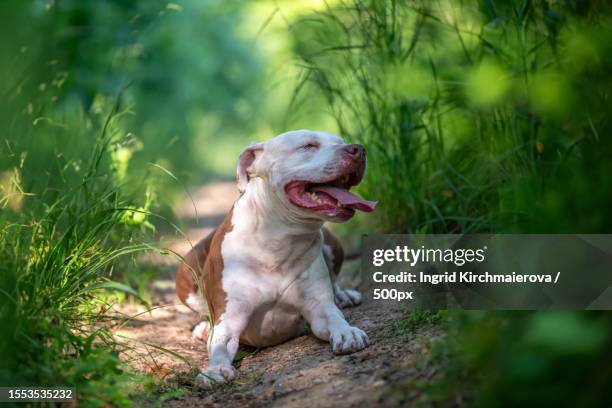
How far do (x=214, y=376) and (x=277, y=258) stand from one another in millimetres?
657

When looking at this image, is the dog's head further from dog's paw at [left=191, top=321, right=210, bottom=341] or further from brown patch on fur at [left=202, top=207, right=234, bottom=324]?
dog's paw at [left=191, top=321, right=210, bottom=341]

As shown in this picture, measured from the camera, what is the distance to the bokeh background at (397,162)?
6.30 ft

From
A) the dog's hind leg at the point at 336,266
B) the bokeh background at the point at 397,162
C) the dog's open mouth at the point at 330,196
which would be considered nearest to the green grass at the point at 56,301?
the bokeh background at the point at 397,162

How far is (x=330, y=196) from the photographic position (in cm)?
318

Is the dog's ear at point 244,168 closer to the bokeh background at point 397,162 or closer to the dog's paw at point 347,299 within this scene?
the bokeh background at point 397,162

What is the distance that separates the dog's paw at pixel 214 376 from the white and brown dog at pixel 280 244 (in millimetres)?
92

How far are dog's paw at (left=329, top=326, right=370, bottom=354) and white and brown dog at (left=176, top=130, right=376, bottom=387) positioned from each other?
0.04 meters

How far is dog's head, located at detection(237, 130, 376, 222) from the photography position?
313cm

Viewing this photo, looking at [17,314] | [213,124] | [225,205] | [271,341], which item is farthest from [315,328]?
[213,124]

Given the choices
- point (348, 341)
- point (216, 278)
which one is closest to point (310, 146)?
point (216, 278)

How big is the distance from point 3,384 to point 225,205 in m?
7.89

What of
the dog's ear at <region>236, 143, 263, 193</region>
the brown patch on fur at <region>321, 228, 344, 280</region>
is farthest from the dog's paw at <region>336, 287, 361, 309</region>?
the dog's ear at <region>236, 143, 263, 193</region>

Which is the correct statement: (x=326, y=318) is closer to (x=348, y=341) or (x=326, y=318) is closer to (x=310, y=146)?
(x=348, y=341)

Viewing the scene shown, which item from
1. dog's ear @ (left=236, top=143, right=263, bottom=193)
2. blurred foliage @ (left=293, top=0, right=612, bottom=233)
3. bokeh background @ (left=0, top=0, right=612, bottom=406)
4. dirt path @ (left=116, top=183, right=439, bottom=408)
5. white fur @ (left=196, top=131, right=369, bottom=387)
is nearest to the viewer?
bokeh background @ (left=0, top=0, right=612, bottom=406)
